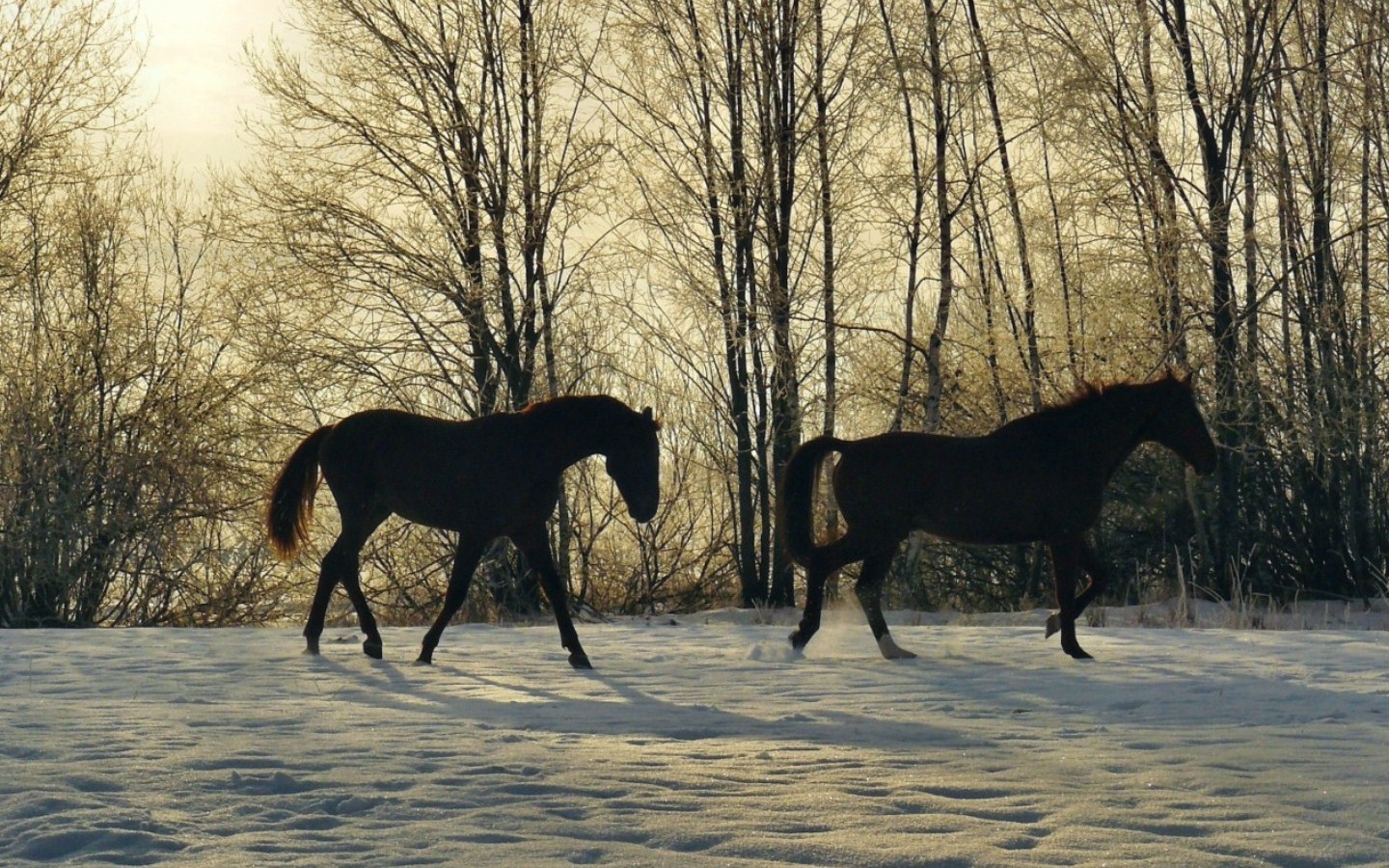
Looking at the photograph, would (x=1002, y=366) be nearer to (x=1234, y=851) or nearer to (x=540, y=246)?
(x=540, y=246)

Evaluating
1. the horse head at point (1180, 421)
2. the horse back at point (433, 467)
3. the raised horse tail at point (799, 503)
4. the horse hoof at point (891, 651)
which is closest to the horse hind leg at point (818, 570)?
the raised horse tail at point (799, 503)

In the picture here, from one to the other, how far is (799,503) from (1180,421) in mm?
2387

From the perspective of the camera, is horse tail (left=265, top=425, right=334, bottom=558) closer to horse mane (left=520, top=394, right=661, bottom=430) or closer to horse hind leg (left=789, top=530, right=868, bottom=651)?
horse mane (left=520, top=394, right=661, bottom=430)

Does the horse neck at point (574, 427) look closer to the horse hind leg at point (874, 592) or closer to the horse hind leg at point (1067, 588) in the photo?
the horse hind leg at point (874, 592)

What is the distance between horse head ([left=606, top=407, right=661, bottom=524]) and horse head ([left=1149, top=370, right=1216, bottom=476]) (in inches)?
121

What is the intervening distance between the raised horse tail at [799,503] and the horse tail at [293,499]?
3.02 meters

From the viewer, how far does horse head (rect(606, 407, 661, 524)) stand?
8984mm

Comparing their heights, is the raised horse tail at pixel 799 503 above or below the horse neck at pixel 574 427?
below

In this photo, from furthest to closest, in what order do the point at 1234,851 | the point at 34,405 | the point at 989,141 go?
1. the point at 34,405
2. the point at 989,141
3. the point at 1234,851

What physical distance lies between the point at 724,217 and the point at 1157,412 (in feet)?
34.1

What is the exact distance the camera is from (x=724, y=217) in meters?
19.0

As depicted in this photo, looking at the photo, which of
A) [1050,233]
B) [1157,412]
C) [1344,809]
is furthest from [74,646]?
[1050,233]

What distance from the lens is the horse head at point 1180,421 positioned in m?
9.27

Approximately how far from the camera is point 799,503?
946 cm
